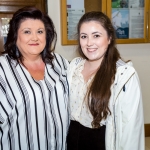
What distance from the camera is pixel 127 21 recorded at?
2.75 metres

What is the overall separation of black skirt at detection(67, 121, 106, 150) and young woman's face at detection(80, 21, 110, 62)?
43 cm

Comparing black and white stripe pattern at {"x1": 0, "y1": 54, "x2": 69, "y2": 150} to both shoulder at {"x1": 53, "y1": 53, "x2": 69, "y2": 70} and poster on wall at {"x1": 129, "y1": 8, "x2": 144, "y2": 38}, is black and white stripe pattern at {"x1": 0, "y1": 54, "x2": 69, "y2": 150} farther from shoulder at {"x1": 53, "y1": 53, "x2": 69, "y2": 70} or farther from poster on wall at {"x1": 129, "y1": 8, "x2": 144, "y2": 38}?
poster on wall at {"x1": 129, "y1": 8, "x2": 144, "y2": 38}

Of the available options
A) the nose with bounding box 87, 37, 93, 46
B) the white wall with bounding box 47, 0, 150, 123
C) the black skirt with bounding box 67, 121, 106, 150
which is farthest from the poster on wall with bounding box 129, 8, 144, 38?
the black skirt with bounding box 67, 121, 106, 150

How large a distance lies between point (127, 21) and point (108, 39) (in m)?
1.46

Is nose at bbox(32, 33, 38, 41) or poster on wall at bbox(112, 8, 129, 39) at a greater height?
poster on wall at bbox(112, 8, 129, 39)

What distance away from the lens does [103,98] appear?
51.4 inches

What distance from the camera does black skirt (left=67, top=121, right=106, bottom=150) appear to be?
138 centimetres

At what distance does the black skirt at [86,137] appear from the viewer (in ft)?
4.51

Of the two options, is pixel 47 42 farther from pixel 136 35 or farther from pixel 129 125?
pixel 136 35

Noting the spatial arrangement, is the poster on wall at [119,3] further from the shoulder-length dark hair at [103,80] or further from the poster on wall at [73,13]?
the shoulder-length dark hair at [103,80]

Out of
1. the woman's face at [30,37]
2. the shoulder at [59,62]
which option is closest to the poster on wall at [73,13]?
the shoulder at [59,62]

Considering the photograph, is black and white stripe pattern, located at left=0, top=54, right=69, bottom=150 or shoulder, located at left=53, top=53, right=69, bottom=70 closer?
black and white stripe pattern, located at left=0, top=54, right=69, bottom=150

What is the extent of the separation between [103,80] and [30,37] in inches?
21.5

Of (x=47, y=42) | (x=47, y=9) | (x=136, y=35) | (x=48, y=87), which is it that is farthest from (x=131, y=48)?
(x=48, y=87)
